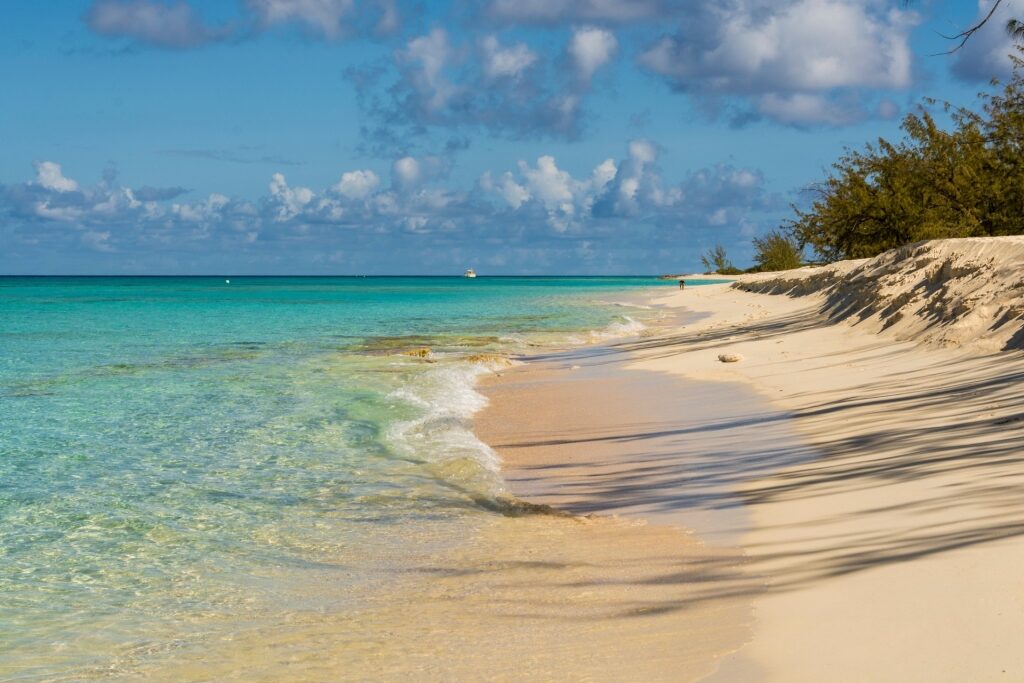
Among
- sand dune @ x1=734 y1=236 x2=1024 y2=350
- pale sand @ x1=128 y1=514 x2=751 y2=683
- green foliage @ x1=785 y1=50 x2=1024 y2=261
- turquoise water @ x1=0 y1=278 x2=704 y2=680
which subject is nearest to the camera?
pale sand @ x1=128 y1=514 x2=751 y2=683

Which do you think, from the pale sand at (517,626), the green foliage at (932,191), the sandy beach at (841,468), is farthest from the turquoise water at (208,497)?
the green foliage at (932,191)

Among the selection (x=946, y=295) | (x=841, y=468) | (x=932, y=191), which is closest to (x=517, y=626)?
(x=841, y=468)

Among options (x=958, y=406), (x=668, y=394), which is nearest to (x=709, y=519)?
(x=958, y=406)

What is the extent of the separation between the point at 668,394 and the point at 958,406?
571cm

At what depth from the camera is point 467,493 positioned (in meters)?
9.09

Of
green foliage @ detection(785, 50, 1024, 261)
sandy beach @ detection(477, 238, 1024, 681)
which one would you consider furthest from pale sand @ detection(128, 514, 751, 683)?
green foliage @ detection(785, 50, 1024, 261)

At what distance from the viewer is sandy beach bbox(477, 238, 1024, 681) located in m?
4.48

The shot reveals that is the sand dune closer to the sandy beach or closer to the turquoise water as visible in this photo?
the sandy beach

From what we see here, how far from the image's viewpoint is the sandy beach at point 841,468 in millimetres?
4477

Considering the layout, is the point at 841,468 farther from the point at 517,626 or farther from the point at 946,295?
the point at 946,295

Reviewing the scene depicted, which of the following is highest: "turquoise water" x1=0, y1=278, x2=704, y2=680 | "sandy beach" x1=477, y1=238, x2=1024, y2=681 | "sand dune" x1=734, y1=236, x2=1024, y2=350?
"sand dune" x1=734, y1=236, x2=1024, y2=350

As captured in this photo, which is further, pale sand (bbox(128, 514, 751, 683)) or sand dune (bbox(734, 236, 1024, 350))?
sand dune (bbox(734, 236, 1024, 350))

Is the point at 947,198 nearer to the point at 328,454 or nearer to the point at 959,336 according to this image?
the point at 959,336

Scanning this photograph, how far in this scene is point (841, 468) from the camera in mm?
8031
